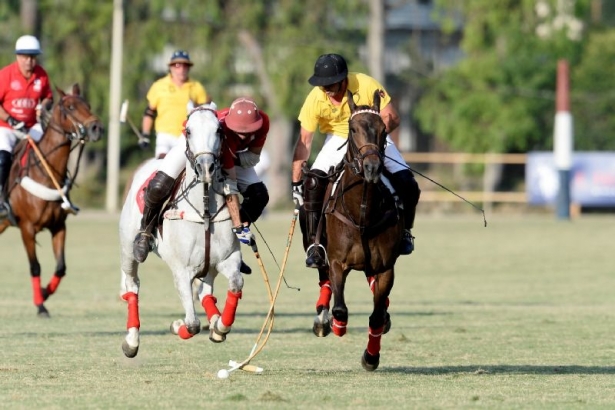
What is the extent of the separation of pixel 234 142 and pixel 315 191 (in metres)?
1.04

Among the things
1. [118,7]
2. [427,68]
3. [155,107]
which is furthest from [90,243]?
[427,68]

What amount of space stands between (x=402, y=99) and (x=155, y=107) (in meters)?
36.7

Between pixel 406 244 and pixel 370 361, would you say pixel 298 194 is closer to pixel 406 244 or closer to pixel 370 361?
pixel 406 244

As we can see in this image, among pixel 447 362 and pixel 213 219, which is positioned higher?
pixel 213 219

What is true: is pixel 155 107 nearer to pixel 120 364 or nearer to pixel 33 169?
pixel 33 169

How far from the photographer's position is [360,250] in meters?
10.6

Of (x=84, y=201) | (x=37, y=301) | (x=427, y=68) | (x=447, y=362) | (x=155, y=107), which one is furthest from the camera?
(x=427, y=68)

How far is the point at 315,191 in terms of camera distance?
37.1 ft

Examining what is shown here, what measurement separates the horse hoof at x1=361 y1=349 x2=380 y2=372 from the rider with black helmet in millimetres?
857

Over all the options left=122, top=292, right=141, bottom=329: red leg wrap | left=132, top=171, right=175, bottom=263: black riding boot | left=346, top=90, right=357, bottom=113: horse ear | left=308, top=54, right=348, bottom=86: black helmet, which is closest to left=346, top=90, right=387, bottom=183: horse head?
left=346, top=90, right=357, bottom=113: horse ear

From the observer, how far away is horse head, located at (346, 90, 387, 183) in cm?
976

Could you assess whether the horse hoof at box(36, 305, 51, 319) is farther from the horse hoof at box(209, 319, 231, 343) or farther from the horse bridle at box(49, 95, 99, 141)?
the horse hoof at box(209, 319, 231, 343)

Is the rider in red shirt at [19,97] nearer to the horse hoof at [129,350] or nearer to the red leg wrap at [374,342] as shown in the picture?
the horse hoof at [129,350]

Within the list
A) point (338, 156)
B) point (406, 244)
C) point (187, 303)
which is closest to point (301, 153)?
point (338, 156)
